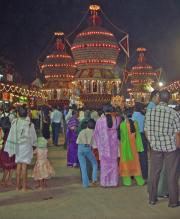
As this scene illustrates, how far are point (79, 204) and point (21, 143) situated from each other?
6.34 feet

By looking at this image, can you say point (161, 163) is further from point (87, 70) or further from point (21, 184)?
point (87, 70)

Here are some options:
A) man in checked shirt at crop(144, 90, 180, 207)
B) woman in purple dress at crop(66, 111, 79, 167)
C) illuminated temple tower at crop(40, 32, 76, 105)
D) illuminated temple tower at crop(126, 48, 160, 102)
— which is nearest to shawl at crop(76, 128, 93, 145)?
man in checked shirt at crop(144, 90, 180, 207)

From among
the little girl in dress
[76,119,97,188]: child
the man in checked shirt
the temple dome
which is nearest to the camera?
the man in checked shirt

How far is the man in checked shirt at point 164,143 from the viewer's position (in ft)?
21.7

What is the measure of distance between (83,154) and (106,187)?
2.85ft

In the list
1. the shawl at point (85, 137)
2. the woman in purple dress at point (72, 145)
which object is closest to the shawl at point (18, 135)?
the shawl at point (85, 137)

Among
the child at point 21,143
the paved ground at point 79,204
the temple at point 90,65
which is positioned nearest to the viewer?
the paved ground at point 79,204

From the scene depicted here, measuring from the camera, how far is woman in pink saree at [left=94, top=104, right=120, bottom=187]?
8375 mm

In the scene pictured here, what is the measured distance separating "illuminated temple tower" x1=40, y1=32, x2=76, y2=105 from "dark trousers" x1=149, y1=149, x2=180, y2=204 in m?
38.5

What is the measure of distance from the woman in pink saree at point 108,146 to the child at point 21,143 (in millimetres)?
1436

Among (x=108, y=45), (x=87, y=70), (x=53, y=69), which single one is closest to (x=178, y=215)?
(x=108, y=45)

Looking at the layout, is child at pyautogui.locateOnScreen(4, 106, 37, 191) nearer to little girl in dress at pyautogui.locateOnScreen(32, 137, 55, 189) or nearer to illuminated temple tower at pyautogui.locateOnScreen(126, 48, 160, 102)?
little girl in dress at pyautogui.locateOnScreen(32, 137, 55, 189)

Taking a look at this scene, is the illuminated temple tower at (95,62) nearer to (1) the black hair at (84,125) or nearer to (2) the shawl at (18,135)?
(1) the black hair at (84,125)

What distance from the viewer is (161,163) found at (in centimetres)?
679
